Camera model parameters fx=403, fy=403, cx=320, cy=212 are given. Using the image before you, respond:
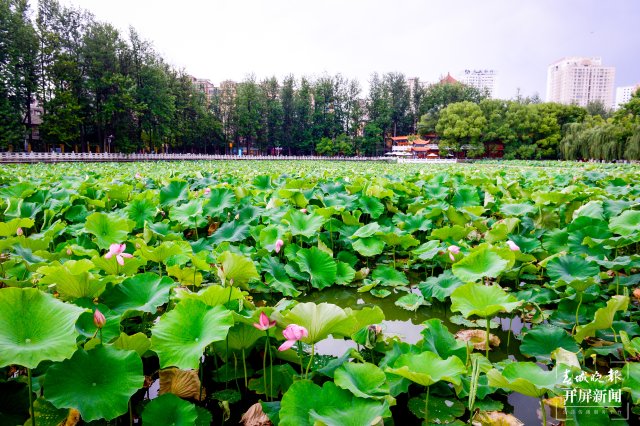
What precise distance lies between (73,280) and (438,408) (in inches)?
45.5

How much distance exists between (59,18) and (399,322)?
28093 millimetres

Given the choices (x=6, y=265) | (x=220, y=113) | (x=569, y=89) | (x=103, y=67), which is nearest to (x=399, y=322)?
(x=6, y=265)

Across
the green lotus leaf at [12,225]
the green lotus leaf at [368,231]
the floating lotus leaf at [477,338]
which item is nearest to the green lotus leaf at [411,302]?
the floating lotus leaf at [477,338]

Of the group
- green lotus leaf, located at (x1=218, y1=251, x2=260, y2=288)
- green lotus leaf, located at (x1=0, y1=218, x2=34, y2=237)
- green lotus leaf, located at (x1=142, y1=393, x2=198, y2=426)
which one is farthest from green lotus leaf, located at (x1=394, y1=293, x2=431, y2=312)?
green lotus leaf, located at (x1=0, y1=218, x2=34, y2=237)

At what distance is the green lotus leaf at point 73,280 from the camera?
1.18 m

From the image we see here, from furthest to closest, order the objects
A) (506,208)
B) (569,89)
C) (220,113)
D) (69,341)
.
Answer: (569,89) < (220,113) < (506,208) < (69,341)

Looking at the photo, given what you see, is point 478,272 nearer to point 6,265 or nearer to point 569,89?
point 6,265

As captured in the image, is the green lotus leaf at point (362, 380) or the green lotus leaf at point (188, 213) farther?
the green lotus leaf at point (188, 213)

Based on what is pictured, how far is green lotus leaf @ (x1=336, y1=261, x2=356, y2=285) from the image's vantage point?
7.57 feet

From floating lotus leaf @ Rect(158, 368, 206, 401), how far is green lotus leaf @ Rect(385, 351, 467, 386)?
609 mm

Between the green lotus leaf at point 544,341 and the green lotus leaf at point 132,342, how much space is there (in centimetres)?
125

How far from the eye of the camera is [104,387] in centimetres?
93

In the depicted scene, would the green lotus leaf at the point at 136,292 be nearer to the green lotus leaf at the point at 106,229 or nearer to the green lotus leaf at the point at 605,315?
the green lotus leaf at the point at 106,229

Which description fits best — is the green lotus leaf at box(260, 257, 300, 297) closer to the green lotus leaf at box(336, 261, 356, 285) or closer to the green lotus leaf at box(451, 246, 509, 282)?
the green lotus leaf at box(336, 261, 356, 285)
